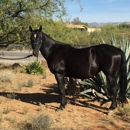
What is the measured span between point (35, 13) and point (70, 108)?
7.35 m

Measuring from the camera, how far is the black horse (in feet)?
A: 22.6

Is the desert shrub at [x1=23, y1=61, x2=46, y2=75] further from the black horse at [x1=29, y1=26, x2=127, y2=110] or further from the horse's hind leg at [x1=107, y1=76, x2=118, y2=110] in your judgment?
the horse's hind leg at [x1=107, y1=76, x2=118, y2=110]

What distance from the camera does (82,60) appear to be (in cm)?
707

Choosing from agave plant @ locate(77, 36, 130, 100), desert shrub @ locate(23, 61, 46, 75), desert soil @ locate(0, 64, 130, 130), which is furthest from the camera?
desert shrub @ locate(23, 61, 46, 75)

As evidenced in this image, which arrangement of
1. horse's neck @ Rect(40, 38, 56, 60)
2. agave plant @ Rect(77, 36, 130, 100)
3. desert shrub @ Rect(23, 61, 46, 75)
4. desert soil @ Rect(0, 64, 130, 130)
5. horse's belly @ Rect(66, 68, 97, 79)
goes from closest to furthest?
desert soil @ Rect(0, 64, 130, 130) → horse's belly @ Rect(66, 68, 97, 79) → horse's neck @ Rect(40, 38, 56, 60) → agave plant @ Rect(77, 36, 130, 100) → desert shrub @ Rect(23, 61, 46, 75)

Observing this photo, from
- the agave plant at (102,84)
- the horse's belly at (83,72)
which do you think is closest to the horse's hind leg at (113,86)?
the horse's belly at (83,72)

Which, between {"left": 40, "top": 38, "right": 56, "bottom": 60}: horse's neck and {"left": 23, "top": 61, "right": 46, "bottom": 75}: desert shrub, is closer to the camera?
{"left": 40, "top": 38, "right": 56, "bottom": 60}: horse's neck

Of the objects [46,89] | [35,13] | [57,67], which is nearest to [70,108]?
[57,67]

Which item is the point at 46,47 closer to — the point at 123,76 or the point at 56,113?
the point at 56,113

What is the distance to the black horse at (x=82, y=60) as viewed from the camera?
6887mm

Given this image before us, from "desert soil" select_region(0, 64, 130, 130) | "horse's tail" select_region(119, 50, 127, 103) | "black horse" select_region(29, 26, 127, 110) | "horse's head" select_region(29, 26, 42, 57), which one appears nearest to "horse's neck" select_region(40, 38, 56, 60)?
"black horse" select_region(29, 26, 127, 110)

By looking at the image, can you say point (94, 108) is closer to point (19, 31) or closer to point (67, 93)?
point (67, 93)

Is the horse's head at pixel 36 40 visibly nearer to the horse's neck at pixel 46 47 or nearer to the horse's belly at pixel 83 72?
the horse's neck at pixel 46 47

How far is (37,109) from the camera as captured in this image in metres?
7.24
